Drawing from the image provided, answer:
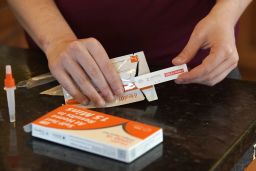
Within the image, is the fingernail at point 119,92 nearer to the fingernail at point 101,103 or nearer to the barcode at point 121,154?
the fingernail at point 101,103

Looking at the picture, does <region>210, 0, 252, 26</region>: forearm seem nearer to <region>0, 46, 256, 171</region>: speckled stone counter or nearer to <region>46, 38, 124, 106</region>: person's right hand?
<region>0, 46, 256, 171</region>: speckled stone counter

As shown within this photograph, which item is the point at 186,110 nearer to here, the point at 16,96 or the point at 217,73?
the point at 217,73

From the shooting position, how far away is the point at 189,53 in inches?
35.5

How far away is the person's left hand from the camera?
35.0 inches

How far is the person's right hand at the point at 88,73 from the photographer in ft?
2.86

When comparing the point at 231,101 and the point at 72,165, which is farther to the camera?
the point at 231,101

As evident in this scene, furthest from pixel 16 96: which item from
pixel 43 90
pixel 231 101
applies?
pixel 231 101

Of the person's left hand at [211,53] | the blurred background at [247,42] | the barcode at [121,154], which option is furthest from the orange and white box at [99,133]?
the blurred background at [247,42]

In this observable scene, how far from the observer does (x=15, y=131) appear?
0.78 m

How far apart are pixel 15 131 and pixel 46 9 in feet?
1.14

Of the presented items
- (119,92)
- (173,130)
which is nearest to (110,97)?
(119,92)

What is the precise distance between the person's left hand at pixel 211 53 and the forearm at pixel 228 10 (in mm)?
16

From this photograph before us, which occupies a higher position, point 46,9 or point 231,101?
point 46,9

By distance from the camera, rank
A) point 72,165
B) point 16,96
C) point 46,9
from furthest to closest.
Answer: point 46,9, point 16,96, point 72,165
